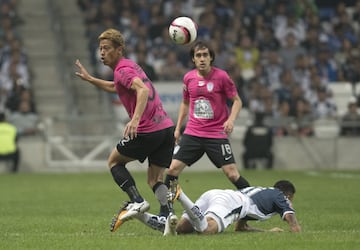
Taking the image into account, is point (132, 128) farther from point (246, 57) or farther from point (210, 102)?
point (246, 57)

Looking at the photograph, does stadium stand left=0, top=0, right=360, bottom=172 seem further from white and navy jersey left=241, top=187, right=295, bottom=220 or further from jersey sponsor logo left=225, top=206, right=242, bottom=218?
jersey sponsor logo left=225, top=206, right=242, bottom=218

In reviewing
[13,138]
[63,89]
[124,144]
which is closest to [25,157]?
[13,138]

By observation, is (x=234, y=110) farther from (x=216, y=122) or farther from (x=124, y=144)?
(x=124, y=144)

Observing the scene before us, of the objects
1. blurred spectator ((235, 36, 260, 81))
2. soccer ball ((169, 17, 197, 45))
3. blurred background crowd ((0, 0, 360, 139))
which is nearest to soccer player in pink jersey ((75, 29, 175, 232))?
soccer ball ((169, 17, 197, 45))

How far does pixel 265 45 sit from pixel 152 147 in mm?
19229

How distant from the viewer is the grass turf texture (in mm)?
10875

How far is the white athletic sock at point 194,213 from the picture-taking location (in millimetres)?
11477

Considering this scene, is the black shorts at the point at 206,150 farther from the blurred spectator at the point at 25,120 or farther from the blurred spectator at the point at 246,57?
the blurred spectator at the point at 246,57

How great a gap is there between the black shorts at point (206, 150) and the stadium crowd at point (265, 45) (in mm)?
13206

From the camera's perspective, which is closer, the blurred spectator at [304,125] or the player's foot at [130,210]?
the player's foot at [130,210]

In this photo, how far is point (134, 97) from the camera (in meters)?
11.9

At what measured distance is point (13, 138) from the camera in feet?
86.8

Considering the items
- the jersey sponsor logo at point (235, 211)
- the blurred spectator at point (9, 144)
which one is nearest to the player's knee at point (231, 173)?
the jersey sponsor logo at point (235, 211)

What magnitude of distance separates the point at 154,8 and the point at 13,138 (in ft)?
23.5
